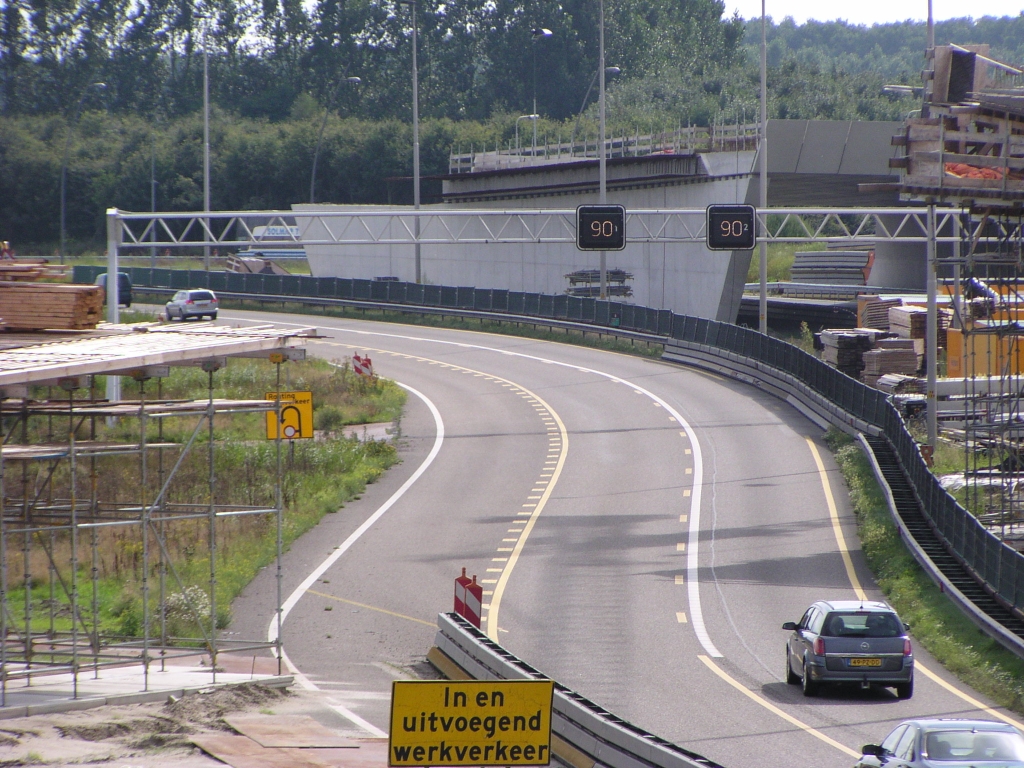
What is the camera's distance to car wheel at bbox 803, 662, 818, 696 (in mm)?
17922

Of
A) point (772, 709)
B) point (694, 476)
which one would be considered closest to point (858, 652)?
point (772, 709)

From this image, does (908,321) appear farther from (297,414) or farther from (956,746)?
(956,746)

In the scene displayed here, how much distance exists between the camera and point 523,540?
2806cm

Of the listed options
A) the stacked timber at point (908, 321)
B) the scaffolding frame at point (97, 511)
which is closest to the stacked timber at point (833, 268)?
the stacked timber at point (908, 321)

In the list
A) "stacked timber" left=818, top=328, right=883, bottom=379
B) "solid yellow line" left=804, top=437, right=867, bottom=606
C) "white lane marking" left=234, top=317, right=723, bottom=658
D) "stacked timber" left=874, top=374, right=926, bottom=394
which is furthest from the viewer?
"stacked timber" left=818, top=328, right=883, bottom=379

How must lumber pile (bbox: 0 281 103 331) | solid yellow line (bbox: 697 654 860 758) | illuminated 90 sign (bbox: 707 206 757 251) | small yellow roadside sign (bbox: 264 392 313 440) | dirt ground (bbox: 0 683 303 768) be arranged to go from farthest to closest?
illuminated 90 sign (bbox: 707 206 757 251), small yellow roadside sign (bbox: 264 392 313 440), lumber pile (bbox: 0 281 103 331), solid yellow line (bbox: 697 654 860 758), dirt ground (bbox: 0 683 303 768)

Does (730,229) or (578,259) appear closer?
(730,229)

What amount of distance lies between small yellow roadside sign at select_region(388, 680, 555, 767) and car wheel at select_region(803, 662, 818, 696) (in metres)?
9.19

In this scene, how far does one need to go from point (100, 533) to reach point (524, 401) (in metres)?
18.5

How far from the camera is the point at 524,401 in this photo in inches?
1742

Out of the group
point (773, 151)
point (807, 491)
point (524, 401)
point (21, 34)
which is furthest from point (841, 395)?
point (21, 34)

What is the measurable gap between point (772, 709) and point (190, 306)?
158ft

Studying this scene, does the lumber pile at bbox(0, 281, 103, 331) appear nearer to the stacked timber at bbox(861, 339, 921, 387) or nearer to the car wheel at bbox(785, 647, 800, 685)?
the car wheel at bbox(785, 647, 800, 685)

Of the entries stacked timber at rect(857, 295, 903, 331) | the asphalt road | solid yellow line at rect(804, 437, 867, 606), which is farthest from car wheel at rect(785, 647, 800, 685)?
stacked timber at rect(857, 295, 903, 331)
